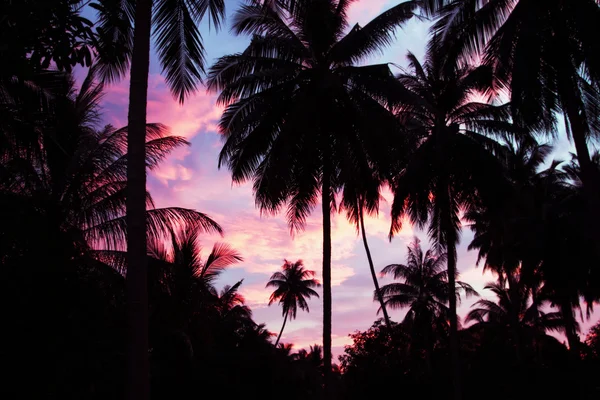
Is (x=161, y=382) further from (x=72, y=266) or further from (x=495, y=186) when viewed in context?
(x=495, y=186)

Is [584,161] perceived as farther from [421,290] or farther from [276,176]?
[421,290]

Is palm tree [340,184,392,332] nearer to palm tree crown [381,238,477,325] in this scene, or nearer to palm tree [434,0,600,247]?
palm tree [434,0,600,247]

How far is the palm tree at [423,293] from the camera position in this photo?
3566 centimetres

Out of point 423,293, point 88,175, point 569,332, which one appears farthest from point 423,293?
point 88,175

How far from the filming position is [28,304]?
966 cm

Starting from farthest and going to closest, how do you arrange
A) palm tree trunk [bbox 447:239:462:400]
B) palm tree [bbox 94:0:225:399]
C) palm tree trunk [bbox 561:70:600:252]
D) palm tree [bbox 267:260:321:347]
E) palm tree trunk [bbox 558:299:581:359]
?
palm tree [bbox 267:260:321:347]
palm tree trunk [bbox 558:299:581:359]
palm tree trunk [bbox 447:239:462:400]
palm tree trunk [bbox 561:70:600:252]
palm tree [bbox 94:0:225:399]

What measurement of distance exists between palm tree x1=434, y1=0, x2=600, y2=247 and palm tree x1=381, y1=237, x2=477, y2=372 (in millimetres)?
21773

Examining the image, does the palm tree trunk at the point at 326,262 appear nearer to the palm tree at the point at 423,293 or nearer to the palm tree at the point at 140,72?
the palm tree at the point at 140,72

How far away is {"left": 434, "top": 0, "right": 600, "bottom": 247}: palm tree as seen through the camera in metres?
12.5

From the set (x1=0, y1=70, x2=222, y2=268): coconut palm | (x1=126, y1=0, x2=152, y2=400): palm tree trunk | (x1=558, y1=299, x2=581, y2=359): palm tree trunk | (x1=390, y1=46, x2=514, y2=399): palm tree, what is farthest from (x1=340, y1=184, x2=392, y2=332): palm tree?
(x1=558, y1=299, x2=581, y2=359): palm tree trunk

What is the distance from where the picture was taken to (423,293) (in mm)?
36969

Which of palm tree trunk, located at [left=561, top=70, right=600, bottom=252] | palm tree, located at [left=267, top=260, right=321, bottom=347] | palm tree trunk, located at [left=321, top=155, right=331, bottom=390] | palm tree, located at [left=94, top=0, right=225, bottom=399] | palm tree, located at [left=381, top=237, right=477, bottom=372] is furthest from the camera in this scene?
palm tree, located at [left=267, top=260, right=321, bottom=347]

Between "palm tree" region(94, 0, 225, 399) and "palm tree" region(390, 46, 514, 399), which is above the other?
"palm tree" region(390, 46, 514, 399)

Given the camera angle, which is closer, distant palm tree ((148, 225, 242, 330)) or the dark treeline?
the dark treeline
